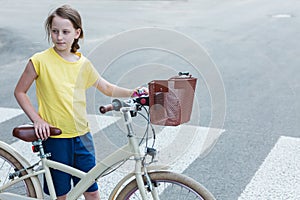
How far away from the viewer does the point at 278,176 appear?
552 centimetres

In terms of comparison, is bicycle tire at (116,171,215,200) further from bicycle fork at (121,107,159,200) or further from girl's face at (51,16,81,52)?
girl's face at (51,16,81,52)

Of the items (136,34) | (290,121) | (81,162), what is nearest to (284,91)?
(290,121)

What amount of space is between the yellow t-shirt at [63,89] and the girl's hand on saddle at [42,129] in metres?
0.12

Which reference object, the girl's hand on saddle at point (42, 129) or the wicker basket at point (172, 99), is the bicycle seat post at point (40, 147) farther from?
the wicker basket at point (172, 99)

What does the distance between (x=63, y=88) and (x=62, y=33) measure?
13.8 inches

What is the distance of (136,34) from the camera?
3285mm

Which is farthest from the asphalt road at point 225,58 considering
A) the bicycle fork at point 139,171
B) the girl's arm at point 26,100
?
the girl's arm at point 26,100

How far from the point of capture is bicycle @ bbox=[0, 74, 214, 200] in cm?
356

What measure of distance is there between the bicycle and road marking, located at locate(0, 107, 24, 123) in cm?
313

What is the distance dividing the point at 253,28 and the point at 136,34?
10.6m

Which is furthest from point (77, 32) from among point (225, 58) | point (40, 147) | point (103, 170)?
point (225, 58)

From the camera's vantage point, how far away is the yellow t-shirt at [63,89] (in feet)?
12.6

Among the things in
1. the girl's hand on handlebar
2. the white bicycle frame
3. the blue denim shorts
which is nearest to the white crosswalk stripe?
the blue denim shorts

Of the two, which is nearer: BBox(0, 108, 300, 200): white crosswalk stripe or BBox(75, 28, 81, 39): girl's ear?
BBox(75, 28, 81, 39): girl's ear
